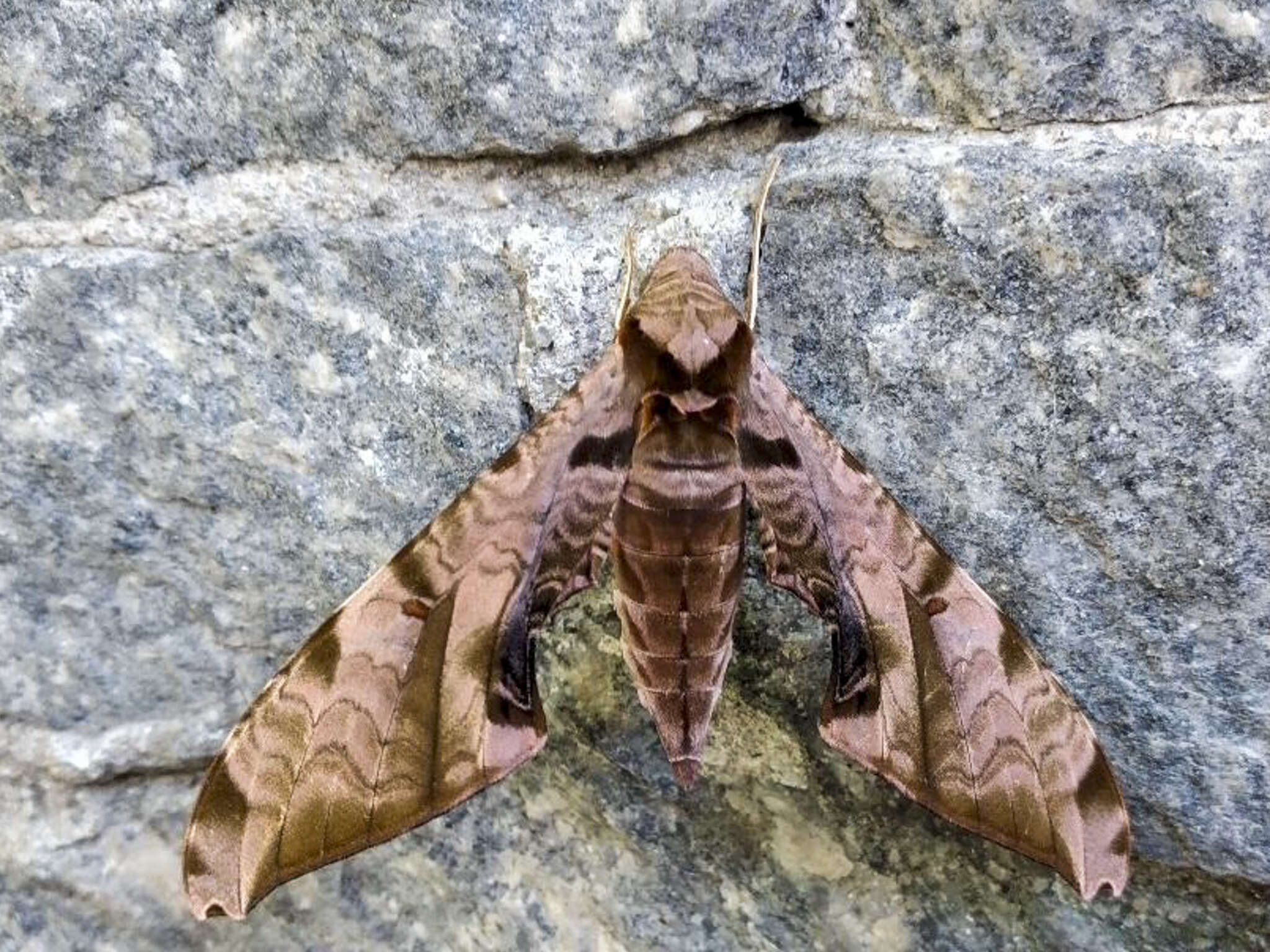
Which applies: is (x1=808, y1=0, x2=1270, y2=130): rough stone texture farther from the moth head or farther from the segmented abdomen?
the segmented abdomen

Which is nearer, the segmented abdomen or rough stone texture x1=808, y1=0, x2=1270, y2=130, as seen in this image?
rough stone texture x1=808, y1=0, x2=1270, y2=130

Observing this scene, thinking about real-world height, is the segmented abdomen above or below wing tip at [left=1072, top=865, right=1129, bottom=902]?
above

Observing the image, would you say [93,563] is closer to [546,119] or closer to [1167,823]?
[546,119]

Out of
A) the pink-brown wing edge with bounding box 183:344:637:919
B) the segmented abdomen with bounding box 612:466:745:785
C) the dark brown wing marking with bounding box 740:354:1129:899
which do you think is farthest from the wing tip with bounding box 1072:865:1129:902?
the pink-brown wing edge with bounding box 183:344:637:919

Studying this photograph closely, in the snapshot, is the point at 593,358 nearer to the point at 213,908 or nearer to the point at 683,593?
the point at 683,593

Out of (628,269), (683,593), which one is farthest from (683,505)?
(628,269)

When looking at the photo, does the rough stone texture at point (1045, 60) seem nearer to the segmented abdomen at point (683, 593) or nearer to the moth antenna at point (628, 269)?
the moth antenna at point (628, 269)
